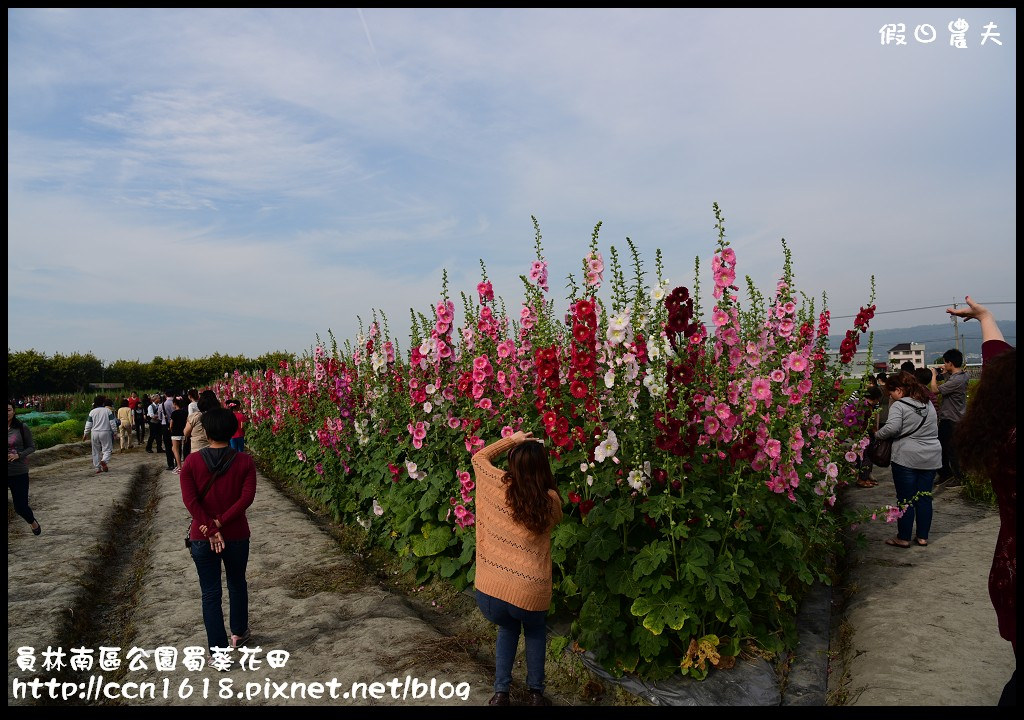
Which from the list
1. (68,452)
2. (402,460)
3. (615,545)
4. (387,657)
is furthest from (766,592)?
(68,452)

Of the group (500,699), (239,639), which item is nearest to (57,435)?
(239,639)

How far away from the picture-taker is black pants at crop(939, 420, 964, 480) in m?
9.13

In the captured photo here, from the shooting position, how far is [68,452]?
66.3 feet

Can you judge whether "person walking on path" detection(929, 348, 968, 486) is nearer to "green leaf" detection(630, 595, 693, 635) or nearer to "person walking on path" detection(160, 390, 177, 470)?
"green leaf" detection(630, 595, 693, 635)

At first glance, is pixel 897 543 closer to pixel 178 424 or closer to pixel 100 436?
pixel 178 424

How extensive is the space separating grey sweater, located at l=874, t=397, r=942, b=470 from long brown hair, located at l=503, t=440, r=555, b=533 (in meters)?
4.95

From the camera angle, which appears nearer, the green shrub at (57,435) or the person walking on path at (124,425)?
the person walking on path at (124,425)

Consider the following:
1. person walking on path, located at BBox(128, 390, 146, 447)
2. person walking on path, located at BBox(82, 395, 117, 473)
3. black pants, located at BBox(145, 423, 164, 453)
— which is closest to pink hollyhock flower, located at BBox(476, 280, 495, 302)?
person walking on path, located at BBox(82, 395, 117, 473)

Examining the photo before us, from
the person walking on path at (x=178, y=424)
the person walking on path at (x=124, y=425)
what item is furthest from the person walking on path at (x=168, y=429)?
the person walking on path at (x=124, y=425)

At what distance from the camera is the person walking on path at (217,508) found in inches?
179

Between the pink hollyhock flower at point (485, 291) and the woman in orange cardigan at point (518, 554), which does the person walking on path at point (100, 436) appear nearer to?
the pink hollyhock flower at point (485, 291)

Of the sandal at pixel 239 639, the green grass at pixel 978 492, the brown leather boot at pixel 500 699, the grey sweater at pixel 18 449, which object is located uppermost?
the grey sweater at pixel 18 449

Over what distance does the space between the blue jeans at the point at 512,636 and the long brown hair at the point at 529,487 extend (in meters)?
0.52

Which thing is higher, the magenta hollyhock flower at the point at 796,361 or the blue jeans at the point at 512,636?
the magenta hollyhock flower at the point at 796,361
